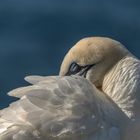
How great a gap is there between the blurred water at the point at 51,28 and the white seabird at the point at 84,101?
7.92ft

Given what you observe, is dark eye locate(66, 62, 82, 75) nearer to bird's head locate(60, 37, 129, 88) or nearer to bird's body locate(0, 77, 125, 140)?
bird's head locate(60, 37, 129, 88)

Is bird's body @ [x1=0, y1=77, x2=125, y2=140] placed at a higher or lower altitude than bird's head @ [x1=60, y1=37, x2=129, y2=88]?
lower

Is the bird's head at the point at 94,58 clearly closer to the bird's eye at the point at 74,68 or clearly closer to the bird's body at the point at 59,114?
the bird's eye at the point at 74,68

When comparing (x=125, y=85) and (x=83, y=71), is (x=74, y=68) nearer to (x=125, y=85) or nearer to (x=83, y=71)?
(x=83, y=71)

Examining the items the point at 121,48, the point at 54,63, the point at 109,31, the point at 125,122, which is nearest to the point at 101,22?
the point at 109,31

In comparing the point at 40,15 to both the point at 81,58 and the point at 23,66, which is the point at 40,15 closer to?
the point at 23,66

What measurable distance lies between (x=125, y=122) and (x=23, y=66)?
3.01 metres

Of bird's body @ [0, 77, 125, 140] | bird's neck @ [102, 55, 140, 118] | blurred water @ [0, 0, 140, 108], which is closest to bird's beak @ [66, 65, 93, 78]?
bird's neck @ [102, 55, 140, 118]

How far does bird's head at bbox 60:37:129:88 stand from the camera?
5309 mm

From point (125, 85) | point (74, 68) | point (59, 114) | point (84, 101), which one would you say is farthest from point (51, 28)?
point (59, 114)

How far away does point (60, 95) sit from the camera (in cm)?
485

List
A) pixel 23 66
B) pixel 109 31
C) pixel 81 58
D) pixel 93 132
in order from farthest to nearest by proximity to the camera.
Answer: pixel 109 31
pixel 23 66
pixel 81 58
pixel 93 132

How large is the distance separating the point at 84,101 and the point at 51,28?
3.52 metres

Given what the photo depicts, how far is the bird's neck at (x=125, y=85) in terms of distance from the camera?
5055 millimetres
